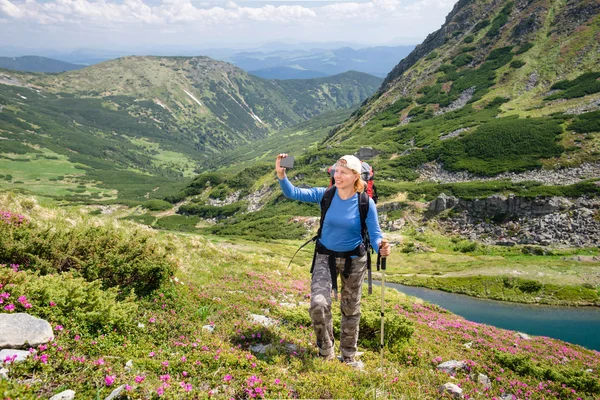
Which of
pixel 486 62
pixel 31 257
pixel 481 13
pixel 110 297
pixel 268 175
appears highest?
pixel 481 13

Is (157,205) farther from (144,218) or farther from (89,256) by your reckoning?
(89,256)

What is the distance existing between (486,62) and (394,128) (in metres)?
42.8

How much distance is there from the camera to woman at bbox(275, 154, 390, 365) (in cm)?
734

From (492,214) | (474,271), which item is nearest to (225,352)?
(474,271)

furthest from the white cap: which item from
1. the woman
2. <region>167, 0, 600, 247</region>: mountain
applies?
<region>167, 0, 600, 247</region>: mountain

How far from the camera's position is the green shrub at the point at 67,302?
632cm

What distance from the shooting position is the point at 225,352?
6699 millimetres

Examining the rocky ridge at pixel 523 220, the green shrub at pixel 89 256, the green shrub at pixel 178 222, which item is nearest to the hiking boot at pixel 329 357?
the green shrub at pixel 89 256

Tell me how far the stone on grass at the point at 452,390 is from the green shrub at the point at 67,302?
6565 mm

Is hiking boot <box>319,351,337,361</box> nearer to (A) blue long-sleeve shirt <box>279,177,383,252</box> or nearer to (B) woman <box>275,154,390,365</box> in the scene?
(B) woman <box>275,154,390,365</box>

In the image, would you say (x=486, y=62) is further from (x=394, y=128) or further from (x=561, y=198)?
(x=561, y=198)

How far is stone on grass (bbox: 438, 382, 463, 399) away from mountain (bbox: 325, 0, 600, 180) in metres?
73.3

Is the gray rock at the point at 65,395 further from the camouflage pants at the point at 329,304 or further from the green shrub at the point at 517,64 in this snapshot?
the green shrub at the point at 517,64

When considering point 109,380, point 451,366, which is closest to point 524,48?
point 451,366
